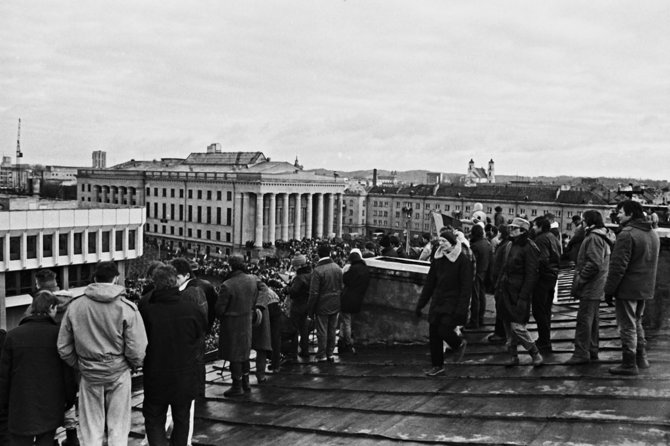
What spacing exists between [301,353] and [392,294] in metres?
1.89

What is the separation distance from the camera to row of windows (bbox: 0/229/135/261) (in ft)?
121

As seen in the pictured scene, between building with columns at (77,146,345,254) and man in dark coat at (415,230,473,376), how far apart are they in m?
72.3

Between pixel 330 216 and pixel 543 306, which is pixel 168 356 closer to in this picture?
pixel 543 306

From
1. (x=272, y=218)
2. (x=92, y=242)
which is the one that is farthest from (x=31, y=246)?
(x=272, y=218)

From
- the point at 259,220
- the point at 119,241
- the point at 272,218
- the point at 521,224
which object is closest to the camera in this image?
the point at 521,224

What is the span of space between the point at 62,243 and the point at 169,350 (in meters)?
37.2

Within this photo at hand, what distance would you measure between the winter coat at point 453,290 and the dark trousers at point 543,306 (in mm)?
1195

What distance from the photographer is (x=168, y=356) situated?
5926 mm

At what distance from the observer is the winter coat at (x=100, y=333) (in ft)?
18.3

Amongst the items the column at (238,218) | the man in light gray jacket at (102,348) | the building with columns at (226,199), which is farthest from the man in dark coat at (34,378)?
the column at (238,218)

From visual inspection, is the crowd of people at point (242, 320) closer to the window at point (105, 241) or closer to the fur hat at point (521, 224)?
the fur hat at point (521, 224)

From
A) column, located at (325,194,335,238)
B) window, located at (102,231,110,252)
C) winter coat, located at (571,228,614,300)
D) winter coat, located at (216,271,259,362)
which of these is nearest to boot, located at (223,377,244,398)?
winter coat, located at (216,271,259,362)

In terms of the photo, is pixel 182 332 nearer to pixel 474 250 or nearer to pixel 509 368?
pixel 509 368

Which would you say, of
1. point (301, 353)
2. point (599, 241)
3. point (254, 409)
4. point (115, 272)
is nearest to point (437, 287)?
point (599, 241)
